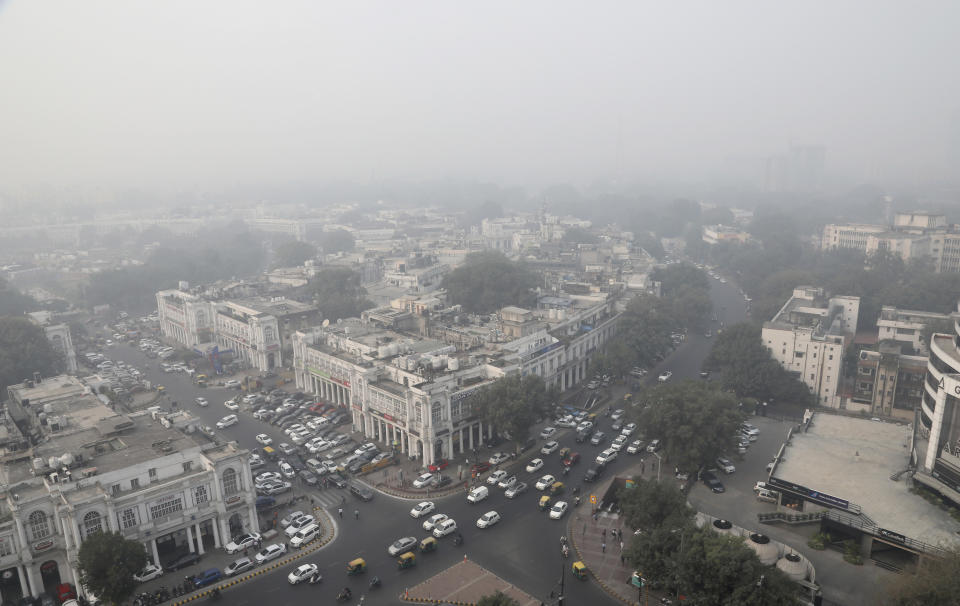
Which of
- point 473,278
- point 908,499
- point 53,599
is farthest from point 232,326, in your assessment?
point 908,499

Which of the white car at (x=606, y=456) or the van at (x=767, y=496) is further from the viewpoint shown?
the white car at (x=606, y=456)

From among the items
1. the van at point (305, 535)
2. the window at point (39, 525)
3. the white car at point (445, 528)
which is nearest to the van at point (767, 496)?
the white car at point (445, 528)

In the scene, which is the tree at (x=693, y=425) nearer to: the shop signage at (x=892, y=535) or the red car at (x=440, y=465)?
the shop signage at (x=892, y=535)

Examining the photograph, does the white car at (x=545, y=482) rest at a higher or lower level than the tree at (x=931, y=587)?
lower

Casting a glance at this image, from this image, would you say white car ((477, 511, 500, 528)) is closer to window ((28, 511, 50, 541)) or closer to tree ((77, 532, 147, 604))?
tree ((77, 532, 147, 604))

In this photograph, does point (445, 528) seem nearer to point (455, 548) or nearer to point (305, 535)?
point (455, 548)

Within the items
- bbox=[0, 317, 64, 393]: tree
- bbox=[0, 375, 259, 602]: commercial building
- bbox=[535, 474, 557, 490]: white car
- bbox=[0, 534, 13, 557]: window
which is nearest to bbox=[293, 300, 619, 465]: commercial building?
bbox=[535, 474, 557, 490]: white car
